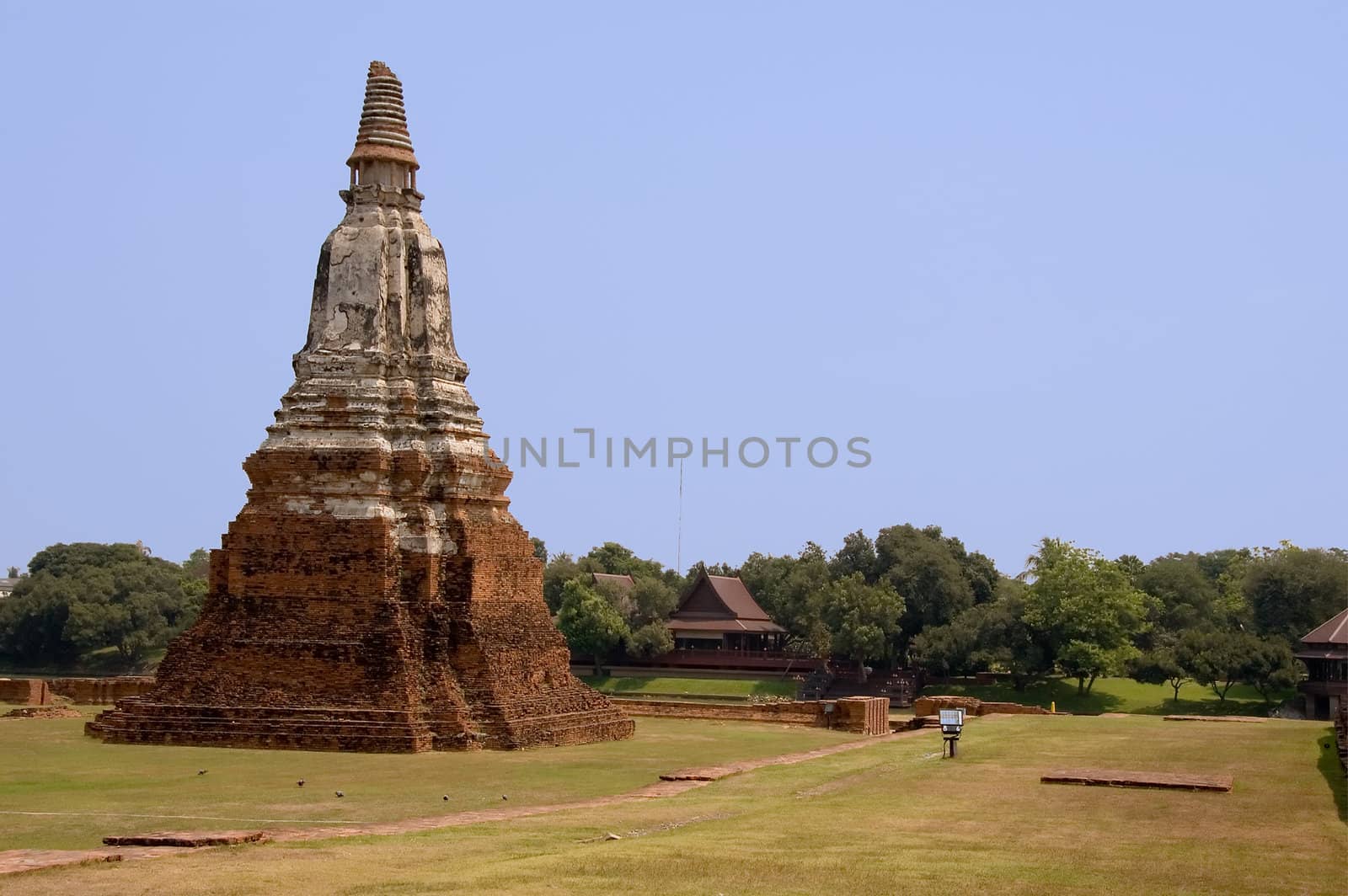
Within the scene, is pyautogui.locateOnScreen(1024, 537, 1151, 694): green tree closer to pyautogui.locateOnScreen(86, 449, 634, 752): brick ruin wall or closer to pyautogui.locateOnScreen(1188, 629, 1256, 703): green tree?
pyautogui.locateOnScreen(1188, 629, 1256, 703): green tree

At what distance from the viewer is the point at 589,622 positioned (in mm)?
59250

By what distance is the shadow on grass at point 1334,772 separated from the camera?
648 inches

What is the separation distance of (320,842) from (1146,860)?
6379 millimetres

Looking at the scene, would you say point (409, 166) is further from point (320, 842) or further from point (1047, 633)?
point (1047, 633)

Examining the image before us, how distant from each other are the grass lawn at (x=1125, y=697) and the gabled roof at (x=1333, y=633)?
13.6 ft

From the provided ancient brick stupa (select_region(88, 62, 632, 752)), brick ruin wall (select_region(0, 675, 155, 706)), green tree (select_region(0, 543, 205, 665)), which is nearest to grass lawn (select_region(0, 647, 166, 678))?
green tree (select_region(0, 543, 205, 665))

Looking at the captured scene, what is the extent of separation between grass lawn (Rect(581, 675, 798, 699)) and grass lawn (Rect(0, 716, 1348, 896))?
3518cm

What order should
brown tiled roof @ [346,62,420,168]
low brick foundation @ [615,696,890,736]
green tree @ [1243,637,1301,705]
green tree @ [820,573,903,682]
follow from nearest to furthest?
brown tiled roof @ [346,62,420,168] < low brick foundation @ [615,696,890,736] < green tree @ [1243,637,1301,705] < green tree @ [820,573,903,682]

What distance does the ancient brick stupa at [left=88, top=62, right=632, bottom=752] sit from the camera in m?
24.2

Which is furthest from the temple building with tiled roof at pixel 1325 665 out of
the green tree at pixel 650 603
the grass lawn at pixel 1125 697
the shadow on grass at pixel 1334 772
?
the green tree at pixel 650 603

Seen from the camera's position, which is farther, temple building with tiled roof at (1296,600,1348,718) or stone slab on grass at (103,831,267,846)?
temple building with tiled roof at (1296,600,1348,718)

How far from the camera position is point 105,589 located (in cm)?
6456

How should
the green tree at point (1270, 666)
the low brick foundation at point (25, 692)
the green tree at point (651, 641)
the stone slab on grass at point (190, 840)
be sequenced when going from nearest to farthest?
the stone slab on grass at point (190, 840)
the low brick foundation at point (25, 692)
the green tree at point (1270, 666)
the green tree at point (651, 641)

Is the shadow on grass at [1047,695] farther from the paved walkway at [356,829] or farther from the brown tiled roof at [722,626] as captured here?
the paved walkway at [356,829]
